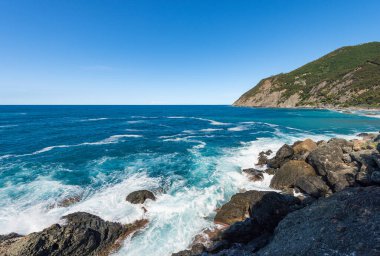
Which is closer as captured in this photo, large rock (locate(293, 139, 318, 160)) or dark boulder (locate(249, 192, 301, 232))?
dark boulder (locate(249, 192, 301, 232))

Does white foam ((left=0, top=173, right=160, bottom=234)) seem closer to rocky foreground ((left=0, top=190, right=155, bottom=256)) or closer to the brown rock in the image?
rocky foreground ((left=0, top=190, right=155, bottom=256))

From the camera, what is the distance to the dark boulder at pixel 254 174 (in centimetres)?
2391

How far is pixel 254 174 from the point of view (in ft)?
81.1

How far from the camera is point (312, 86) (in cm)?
14650

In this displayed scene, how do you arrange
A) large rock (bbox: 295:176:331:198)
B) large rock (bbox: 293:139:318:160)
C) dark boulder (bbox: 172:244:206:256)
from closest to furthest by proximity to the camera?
dark boulder (bbox: 172:244:206:256)
large rock (bbox: 295:176:331:198)
large rock (bbox: 293:139:318:160)

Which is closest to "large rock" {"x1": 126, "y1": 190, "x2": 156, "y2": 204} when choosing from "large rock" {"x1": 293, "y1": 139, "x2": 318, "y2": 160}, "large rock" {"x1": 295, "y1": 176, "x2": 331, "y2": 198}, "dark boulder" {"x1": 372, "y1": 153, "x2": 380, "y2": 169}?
"large rock" {"x1": 295, "y1": 176, "x2": 331, "y2": 198}

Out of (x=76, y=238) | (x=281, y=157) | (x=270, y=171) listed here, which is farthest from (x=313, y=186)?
(x=76, y=238)

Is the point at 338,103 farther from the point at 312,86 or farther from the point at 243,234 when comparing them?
the point at 243,234

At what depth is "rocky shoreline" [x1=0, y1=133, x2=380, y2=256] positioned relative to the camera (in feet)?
30.3

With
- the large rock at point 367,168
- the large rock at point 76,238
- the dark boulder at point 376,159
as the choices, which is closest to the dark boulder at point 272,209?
the large rock at point 367,168

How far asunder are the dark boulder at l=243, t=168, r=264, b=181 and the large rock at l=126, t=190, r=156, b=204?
11172mm

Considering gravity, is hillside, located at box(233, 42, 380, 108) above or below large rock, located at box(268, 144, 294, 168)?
above

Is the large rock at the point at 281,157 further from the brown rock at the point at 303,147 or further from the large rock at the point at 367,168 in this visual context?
the large rock at the point at 367,168

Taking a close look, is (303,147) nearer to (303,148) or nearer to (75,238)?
(303,148)
